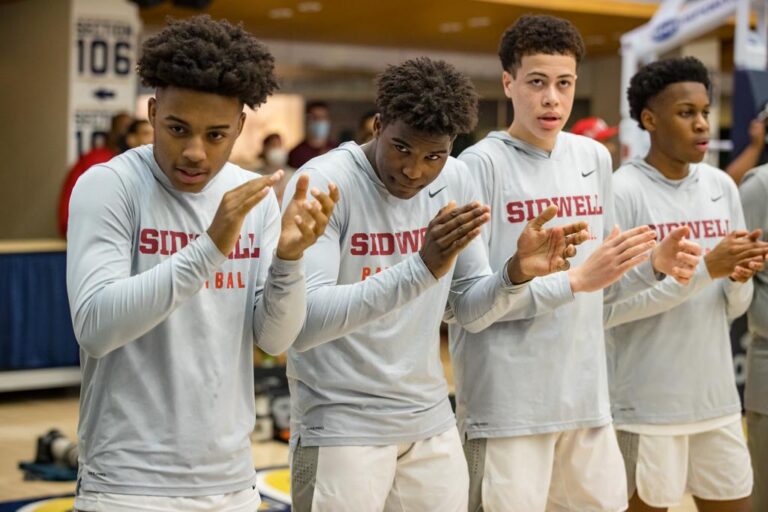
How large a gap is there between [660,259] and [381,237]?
107 centimetres

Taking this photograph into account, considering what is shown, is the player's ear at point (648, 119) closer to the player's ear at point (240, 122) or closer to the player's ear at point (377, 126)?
the player's ear at point (377, 126)

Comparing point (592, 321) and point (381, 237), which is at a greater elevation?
point (381, 237)

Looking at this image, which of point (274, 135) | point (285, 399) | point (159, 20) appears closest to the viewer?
point (285, 399)

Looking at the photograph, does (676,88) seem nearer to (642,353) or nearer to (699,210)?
(699,210)

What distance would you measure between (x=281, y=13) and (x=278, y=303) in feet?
37.6

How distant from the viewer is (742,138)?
785 cm

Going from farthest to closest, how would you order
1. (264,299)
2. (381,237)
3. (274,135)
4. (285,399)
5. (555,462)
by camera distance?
(274,135) < (285,399) < (555,462) < (381,237) < (264,299)

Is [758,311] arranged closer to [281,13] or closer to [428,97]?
[428,97]

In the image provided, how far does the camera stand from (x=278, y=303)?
8.91 feet

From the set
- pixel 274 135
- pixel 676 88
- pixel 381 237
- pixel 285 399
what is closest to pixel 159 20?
pixel 274 135

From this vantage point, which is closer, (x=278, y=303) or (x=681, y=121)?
(x=278, y=303)

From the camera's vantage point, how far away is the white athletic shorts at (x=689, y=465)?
418 centimetres

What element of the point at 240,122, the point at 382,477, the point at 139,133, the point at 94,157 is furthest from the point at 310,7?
the point at 240,122

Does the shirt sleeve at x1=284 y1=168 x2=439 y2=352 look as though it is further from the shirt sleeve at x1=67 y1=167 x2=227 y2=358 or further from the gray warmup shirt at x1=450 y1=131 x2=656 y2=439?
the gray warmup shirt at x1=450 y1=131 x2=656 y2=439
